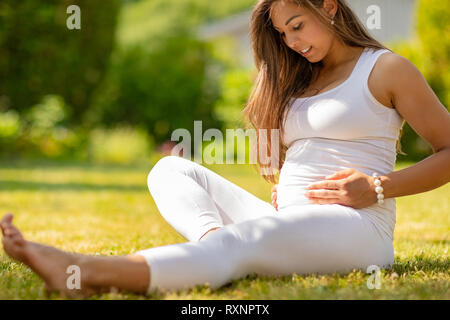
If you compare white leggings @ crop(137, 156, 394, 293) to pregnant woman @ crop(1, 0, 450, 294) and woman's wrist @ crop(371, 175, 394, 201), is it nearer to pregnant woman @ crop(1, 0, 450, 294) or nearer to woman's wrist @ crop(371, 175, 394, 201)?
pregnant woman @ crop(1, 0, 450, 294)

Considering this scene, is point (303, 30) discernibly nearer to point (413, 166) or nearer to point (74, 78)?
point (413, 166)

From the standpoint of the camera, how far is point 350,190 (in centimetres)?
254

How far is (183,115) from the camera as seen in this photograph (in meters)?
19.7

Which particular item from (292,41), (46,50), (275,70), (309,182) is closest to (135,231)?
(275,70)

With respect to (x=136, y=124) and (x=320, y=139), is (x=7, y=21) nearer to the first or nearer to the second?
(x=136, y=124)

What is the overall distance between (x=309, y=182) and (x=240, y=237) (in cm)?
54

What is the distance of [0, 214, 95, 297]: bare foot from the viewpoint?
2160 millimetres

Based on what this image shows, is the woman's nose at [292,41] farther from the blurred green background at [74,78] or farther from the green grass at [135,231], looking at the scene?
the blurred green background at [74,78]

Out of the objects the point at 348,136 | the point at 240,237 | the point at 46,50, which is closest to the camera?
the point at 240,237

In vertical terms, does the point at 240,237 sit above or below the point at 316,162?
below

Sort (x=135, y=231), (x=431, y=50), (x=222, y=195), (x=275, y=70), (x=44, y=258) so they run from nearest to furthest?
(x=44, y=258) < (x=222, y=195) < (x=275, y=70) < (x=135, y=231) < (x=431, y=50)
